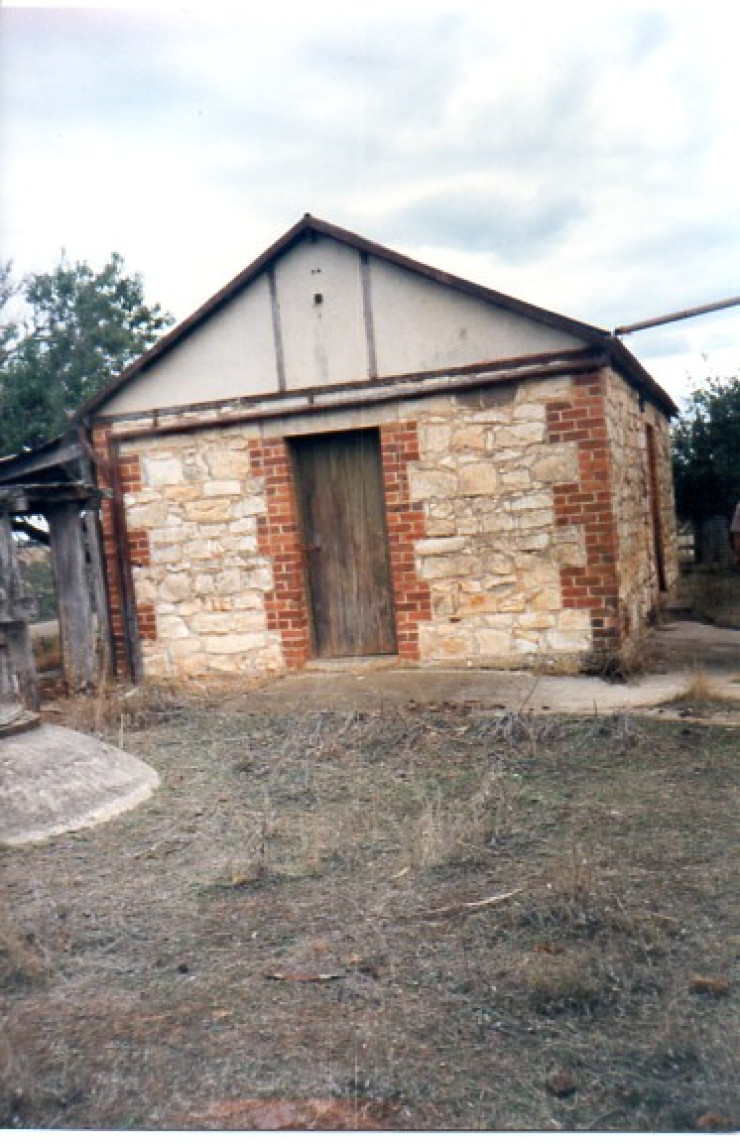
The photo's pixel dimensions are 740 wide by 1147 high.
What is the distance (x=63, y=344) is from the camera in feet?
49.4

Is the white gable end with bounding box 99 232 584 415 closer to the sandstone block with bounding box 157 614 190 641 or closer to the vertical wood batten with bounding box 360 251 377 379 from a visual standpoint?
the vertical wood batten with bounding box 360 251 377 379

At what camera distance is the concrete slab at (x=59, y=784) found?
14.6 feet

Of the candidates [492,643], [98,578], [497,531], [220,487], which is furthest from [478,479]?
[98,578]

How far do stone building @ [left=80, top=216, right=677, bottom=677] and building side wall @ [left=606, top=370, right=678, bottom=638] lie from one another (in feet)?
0.26

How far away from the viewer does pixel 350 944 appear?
10.7 ft

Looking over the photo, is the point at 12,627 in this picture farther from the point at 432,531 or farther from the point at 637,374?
the point at 637,374

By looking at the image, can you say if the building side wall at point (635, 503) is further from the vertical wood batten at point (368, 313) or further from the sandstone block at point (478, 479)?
the vertical wood batten at point (368, 313)

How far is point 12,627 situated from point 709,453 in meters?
12.8

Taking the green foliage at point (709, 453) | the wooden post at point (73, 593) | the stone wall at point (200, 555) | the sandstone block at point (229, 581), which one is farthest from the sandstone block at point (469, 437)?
the green foliage at point (709, 453)

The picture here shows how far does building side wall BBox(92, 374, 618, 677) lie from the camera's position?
290 inches

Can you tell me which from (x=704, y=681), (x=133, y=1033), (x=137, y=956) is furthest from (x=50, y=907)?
(x=704, y=681)

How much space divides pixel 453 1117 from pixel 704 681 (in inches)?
186

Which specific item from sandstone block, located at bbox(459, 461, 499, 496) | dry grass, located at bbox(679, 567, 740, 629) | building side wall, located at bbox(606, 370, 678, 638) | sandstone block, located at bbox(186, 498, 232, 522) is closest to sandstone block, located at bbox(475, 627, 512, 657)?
building side wall, located at bbox(606, 370, 678, 638)

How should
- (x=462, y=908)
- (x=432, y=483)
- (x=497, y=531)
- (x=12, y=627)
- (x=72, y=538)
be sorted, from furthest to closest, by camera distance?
(x=72, y=538) < (x=432, y=483) < (x=497, y=531) < (x=12, y=627) < (x=462, y=908)
